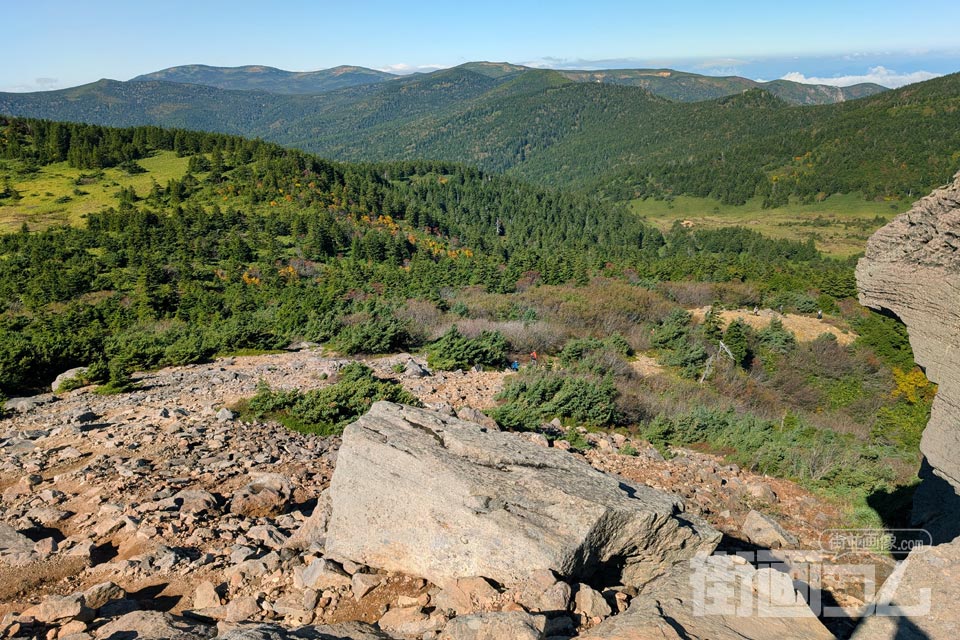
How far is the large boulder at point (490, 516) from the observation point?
4.00 meters

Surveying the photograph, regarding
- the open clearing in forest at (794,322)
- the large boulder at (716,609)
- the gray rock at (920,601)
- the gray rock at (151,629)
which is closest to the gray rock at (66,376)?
the gray rock at (151,629)

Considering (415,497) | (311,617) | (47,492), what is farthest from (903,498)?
(47,492)

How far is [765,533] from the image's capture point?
233 inches

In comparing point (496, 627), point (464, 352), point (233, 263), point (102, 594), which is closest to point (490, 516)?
point (496, 627)

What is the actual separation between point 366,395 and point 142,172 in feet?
165

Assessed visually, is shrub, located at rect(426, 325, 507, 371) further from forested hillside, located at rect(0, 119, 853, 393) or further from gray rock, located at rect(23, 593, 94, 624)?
gray rock, located at rect(23, 593, 94, 624)

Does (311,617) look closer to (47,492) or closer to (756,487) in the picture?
(47,492)

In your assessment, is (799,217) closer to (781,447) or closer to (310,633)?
(781,447)

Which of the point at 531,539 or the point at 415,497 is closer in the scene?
the point at 531,539

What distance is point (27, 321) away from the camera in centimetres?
1928

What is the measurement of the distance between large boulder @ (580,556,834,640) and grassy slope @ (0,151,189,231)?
44.4 m

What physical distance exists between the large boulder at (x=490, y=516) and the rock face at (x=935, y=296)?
287 centimetres

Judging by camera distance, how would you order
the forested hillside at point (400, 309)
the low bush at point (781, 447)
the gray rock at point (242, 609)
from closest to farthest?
the gray rock at point (242, 609) < the low bush at point (781, 447) < the forested hillside at point (400, 309)

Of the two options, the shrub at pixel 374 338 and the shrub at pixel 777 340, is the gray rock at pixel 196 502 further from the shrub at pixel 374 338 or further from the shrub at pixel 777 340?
the shrub at pixel 777 340
